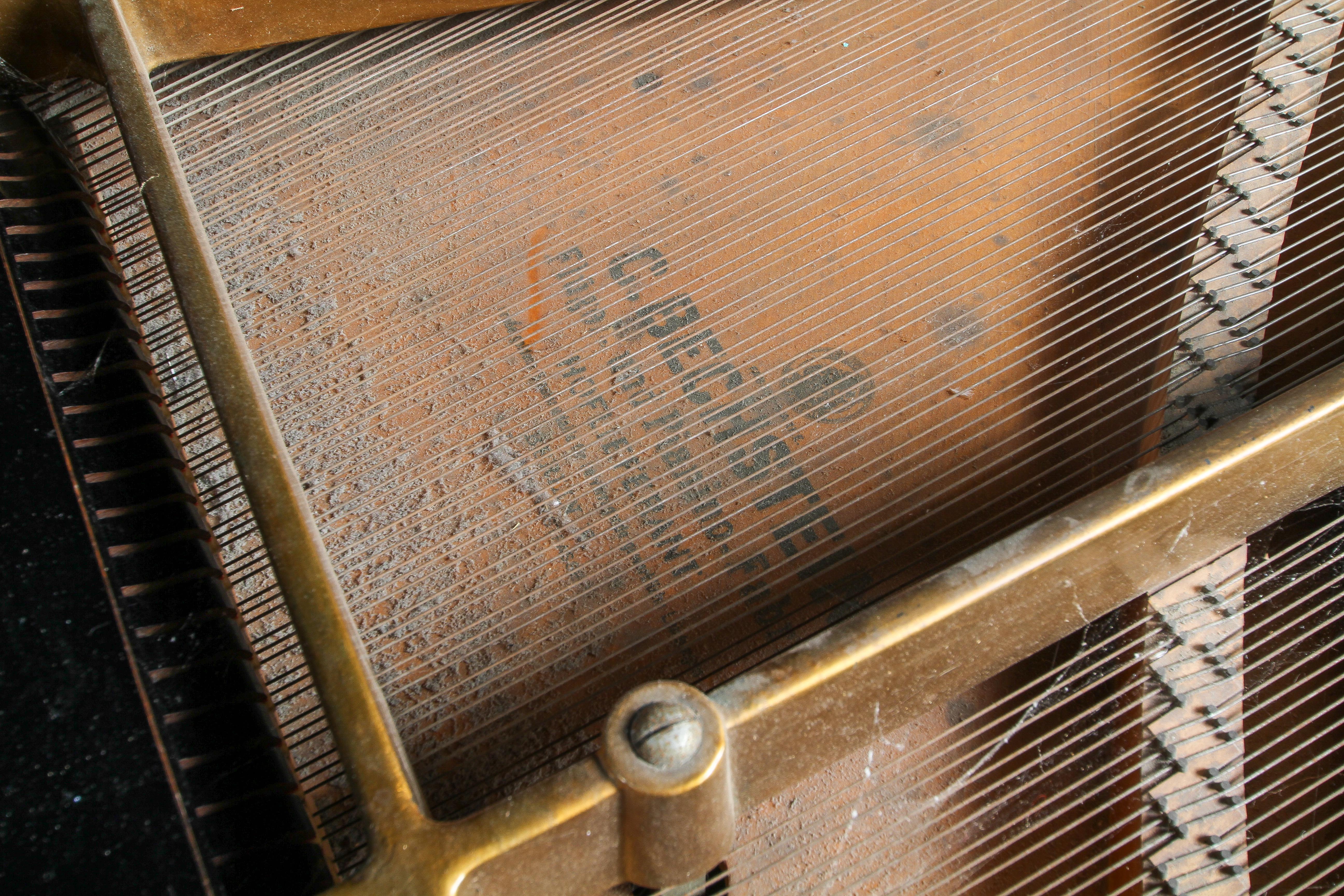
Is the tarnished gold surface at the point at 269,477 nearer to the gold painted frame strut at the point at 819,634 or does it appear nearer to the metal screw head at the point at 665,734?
the gold painted frame strut at the point at 819,634

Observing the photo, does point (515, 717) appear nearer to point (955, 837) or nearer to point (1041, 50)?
point (955, 837)

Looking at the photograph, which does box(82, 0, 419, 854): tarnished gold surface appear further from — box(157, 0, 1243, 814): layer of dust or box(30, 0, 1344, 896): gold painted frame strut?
box(157, 0, 1243, 814): layer of dust

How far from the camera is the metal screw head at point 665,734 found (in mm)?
959

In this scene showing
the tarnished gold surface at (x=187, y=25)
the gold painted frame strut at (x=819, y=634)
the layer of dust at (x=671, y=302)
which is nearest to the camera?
A: the gold painted frame strut at (x=819, y=634)

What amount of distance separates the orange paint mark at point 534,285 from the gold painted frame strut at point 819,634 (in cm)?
60

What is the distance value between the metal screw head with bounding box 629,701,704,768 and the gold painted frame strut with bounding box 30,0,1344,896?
0.16ft

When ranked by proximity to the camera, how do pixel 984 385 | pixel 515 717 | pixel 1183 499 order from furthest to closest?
1. pixel 984 385
2. pixel 515 717
3. pixel 1183 499

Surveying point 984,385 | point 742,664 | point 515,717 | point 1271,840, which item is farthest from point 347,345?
point 1271,840

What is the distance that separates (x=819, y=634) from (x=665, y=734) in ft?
0.76

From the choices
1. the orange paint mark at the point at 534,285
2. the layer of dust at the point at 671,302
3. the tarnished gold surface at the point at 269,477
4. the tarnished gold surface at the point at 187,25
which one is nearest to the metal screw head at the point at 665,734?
the tarnished gold surface at the point at 269,477

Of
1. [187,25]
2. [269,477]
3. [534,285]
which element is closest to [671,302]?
[534,285]

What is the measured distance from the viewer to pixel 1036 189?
6.46ft

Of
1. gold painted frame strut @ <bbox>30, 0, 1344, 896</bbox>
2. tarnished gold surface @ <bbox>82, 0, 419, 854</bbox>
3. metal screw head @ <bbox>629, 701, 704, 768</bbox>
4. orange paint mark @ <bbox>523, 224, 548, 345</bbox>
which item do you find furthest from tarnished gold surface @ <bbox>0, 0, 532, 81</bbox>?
metal screw head @ <bbox>629, 701, 704, 768</bbox>

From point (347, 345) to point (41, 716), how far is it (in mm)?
922
